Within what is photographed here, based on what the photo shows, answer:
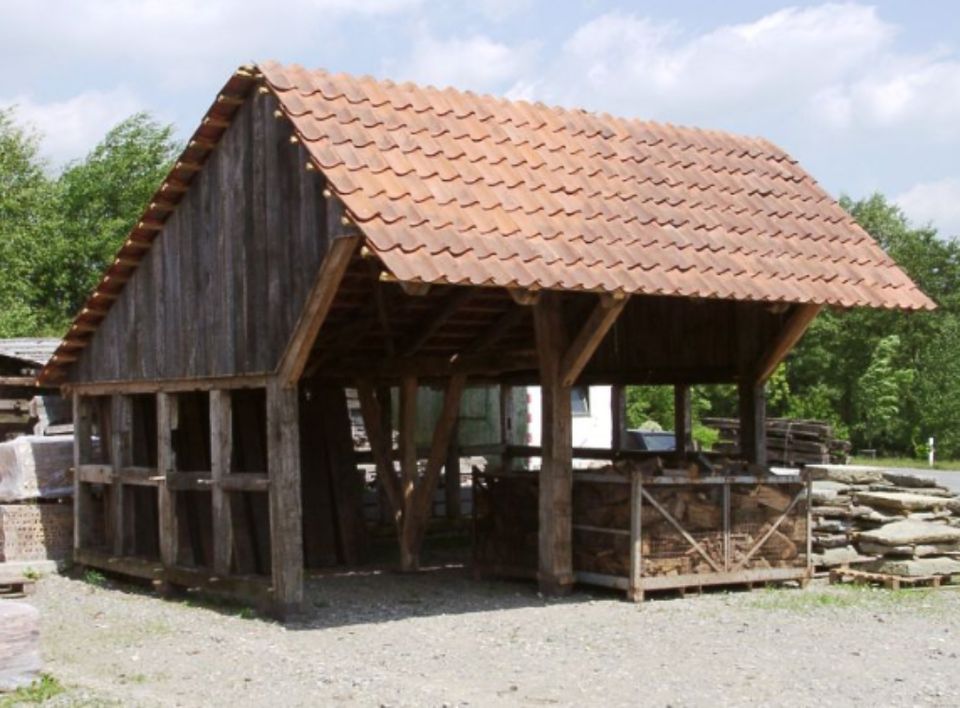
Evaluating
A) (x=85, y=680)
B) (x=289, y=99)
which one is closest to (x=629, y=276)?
(x=289, y=99)

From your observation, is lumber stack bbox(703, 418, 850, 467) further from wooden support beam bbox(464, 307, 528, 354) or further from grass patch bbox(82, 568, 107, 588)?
grass patch bbox(82, 568, 107, 588)

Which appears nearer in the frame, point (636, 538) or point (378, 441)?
point (636, 538)

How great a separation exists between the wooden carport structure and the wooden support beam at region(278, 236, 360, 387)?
21 mm

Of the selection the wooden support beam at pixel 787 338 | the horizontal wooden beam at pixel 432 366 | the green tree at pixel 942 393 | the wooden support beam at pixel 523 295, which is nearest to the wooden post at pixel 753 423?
the wooden support beam at pixel 787 338

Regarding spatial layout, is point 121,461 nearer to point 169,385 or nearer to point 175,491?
point 175,491

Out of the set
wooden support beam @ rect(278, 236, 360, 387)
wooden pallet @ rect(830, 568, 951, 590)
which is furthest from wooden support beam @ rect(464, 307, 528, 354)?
wooden pallet @ rect(830, 568, 951, 590)

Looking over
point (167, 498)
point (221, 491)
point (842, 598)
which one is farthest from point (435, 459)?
point (842, 598)

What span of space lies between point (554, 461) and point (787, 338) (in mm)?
3524

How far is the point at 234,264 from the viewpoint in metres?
14.0

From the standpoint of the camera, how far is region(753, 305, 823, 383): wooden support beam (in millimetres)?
15242

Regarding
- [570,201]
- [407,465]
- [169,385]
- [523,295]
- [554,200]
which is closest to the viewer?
[523,295]

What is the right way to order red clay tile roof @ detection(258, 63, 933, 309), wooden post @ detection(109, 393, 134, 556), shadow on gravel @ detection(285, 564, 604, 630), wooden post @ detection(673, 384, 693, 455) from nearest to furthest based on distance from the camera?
red clay tile roof @ detection(258, 63, 933, 309) → shadow on gravel @ detection(285, 564, 604, 630) → wooden post @ detection(109, 393, 134, 556) → wooden post @ detection(673, 384, 693, 455)

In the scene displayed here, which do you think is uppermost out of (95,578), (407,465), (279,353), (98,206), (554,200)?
(98,206)

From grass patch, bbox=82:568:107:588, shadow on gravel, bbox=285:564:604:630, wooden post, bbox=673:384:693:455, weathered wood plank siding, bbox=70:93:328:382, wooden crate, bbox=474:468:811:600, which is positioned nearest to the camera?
weathered wood plank siding, bbox=70:93:328:382
